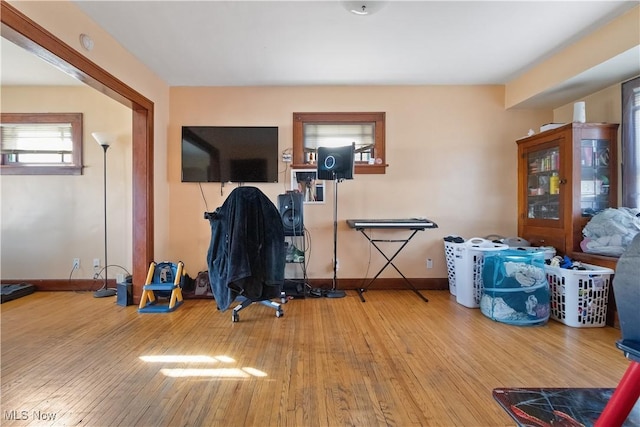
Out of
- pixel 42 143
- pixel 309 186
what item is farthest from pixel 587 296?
pixel 42 143

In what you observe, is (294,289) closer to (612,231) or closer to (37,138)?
(612,231)

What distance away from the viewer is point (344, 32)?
2.47 meters

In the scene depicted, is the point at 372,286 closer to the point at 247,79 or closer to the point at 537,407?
the point at 537,407

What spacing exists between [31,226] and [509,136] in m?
6.10

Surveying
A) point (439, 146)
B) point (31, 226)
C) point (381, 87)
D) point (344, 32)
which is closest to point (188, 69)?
point (344, 32)

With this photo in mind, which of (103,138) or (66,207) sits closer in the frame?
(103,138)

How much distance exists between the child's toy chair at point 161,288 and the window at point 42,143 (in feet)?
5.80

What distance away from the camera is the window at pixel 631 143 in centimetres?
265

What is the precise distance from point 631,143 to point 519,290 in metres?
1.76

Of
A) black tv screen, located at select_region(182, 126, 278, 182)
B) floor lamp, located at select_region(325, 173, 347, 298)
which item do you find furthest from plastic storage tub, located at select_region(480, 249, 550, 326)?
black tv screen, located at select_region(182, 126, 278, 182)

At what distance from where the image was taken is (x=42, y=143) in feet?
11.9

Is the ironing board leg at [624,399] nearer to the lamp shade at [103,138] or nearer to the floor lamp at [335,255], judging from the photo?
the floor lamp at [335,255]

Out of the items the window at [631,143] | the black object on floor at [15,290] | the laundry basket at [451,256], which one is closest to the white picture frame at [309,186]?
the laundry basket at [451,256]

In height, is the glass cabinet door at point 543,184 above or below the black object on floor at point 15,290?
above
